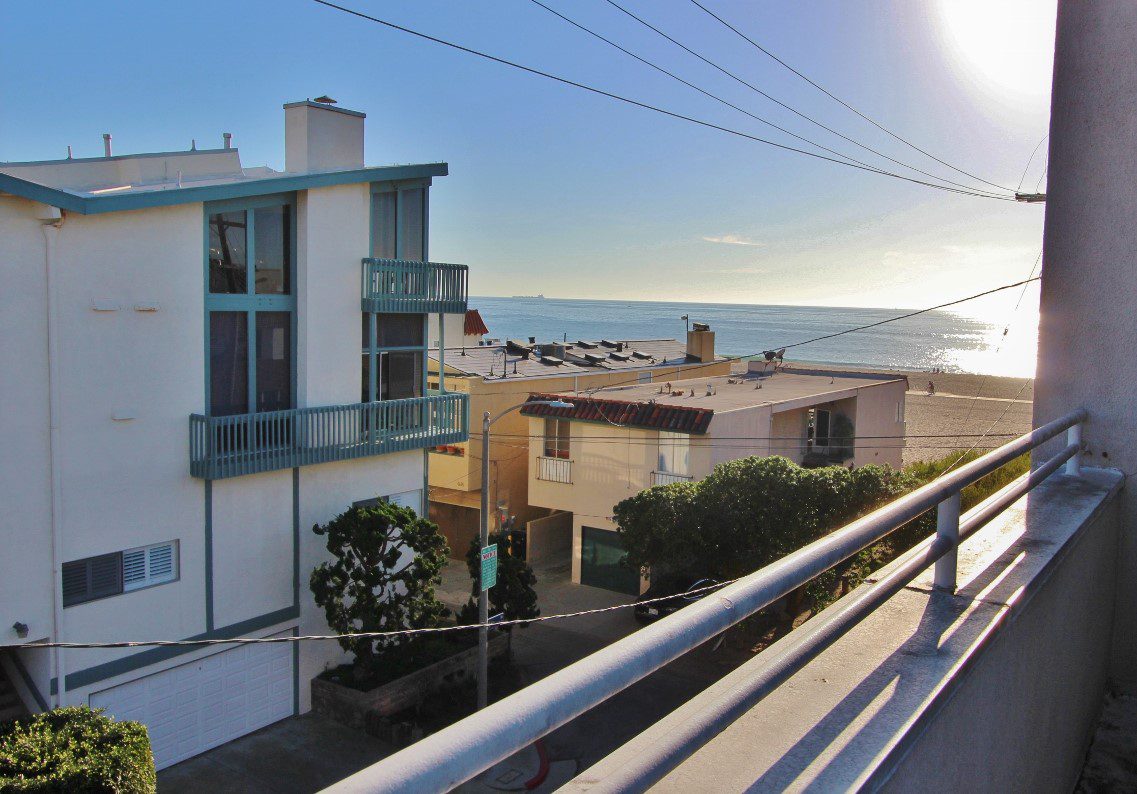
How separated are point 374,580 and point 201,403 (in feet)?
12.6

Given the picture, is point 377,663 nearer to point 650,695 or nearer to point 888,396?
point 650,695

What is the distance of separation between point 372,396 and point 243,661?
4.84 meters

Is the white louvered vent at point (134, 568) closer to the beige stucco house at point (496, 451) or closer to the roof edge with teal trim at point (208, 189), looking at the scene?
the roof edge with teal trim at point (208, 189)

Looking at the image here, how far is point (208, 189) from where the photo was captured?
1372cm

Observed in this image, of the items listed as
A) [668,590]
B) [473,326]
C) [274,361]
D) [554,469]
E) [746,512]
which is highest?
[473,326]

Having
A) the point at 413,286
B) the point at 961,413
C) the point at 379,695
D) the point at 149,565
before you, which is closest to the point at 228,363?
the point at 149,565

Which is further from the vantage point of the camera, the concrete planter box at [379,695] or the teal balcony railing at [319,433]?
the concrete planter box at [379,695]

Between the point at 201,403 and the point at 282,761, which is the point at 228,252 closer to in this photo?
the point at 201,403

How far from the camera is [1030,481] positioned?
3.37 metres

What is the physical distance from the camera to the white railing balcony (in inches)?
983

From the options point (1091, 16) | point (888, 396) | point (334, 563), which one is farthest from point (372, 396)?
point (888, 396)

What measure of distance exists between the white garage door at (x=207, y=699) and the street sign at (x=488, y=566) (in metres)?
3.44

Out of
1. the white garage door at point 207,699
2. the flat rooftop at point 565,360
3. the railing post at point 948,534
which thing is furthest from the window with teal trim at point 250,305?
the railing post at point 948,534

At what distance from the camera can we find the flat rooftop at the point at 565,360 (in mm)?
29000
